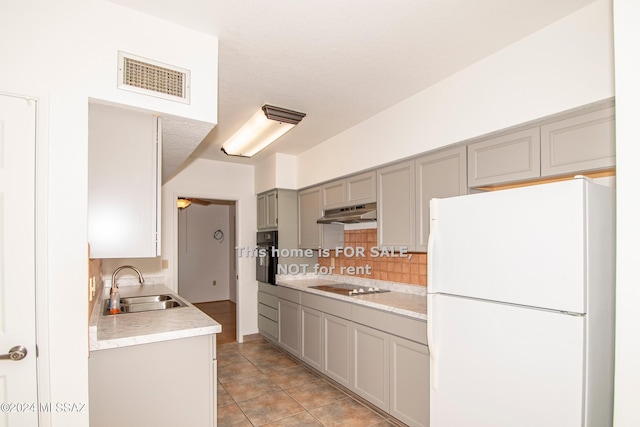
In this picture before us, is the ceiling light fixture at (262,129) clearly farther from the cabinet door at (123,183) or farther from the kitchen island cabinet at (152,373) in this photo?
the kitchen island cabinet at (152,373)

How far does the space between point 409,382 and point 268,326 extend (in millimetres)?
2583

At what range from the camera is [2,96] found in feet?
4.79

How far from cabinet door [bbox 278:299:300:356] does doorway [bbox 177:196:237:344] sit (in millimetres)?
3517

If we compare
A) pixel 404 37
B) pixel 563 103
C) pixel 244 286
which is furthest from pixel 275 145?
pixel 563 103

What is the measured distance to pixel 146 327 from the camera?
198cm

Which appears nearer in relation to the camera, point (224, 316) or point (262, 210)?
point (262, 210)

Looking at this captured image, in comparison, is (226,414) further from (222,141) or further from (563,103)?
(563,103)

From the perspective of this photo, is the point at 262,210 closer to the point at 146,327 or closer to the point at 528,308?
the point at 146,327

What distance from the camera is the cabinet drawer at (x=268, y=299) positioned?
4469 millimetres

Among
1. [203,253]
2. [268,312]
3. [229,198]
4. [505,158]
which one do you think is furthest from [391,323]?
[203,253]

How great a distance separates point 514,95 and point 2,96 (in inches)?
102

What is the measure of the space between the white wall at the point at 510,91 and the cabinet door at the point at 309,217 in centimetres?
111

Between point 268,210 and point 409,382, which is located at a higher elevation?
point 268,210

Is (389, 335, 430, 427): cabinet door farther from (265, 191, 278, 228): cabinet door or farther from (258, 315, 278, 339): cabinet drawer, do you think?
(265, 191, 278, 228): cabinet door
